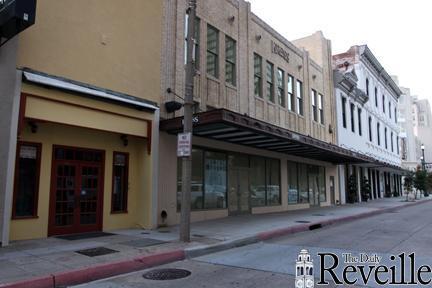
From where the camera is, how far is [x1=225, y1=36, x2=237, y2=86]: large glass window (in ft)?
59.5

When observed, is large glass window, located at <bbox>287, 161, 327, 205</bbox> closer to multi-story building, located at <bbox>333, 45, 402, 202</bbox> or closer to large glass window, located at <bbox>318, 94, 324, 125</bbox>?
large glass window, located at <bbox>318, 94, 324, 125</bbox>

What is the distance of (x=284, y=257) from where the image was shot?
9227 mm

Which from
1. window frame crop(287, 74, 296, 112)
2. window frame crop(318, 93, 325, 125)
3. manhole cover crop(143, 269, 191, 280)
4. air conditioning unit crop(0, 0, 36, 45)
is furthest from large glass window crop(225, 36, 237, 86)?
manhole cover crop(143, 269, 191, 280)

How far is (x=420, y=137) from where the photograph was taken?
4500 inches

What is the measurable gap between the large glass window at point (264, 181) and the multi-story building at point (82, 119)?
711 cm

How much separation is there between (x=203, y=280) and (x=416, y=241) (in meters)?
7.17

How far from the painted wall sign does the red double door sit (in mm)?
12460

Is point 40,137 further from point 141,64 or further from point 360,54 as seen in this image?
point 360,54

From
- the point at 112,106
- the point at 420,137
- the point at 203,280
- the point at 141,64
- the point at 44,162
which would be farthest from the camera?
the point at 420,137

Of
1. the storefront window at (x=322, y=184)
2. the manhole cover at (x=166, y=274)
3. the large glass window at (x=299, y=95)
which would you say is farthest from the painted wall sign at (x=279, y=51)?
the manhole cover at (x=166, y=274)

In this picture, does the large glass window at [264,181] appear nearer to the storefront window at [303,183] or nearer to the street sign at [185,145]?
the storefront window at [303,183]

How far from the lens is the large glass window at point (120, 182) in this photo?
43.4 ft

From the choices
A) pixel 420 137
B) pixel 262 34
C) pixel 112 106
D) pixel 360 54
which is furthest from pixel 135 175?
pixel 420 137

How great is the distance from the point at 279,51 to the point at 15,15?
15.8 metres
